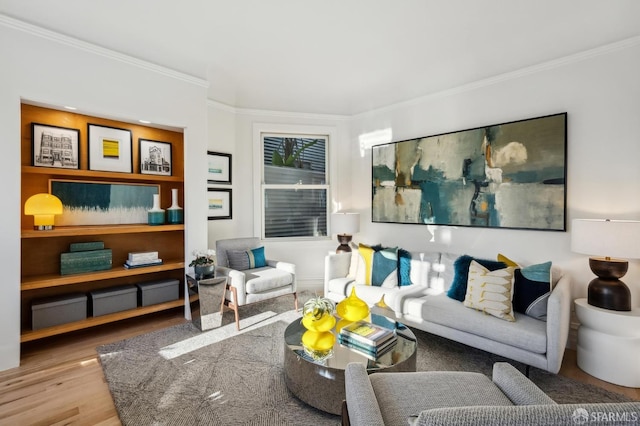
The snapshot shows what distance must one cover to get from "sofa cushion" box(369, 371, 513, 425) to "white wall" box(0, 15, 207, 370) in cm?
268

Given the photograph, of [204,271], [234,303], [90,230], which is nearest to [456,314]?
[234,303]

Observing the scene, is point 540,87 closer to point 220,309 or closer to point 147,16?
point 147,16

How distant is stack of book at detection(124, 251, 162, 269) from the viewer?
312 cm

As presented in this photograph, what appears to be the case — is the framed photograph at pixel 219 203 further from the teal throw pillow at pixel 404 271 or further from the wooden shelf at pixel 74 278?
the teal throw pillow at pixel 404 271

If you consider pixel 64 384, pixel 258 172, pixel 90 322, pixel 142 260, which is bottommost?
pixel 64 384

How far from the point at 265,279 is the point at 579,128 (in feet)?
10.7

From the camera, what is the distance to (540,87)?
2.95 m

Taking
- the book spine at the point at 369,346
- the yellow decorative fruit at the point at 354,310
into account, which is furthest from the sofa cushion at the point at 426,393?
the yellow decorative fruit at the point at 354,310

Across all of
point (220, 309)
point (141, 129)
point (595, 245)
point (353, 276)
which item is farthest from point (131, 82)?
point (595, 245)

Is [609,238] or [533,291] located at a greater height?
[609,238]

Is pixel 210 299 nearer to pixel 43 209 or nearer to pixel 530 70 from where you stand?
pixel 43 209

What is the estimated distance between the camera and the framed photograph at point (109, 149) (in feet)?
9.70

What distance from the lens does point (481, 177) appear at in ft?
10.8

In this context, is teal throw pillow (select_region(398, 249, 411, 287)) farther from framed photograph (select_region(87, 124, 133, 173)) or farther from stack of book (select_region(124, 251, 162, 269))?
framed photograph (select_region(87, 124, 133, 173))
